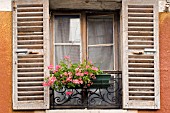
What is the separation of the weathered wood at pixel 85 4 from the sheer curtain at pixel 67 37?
0.84 ft

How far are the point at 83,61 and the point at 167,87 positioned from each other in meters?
1.54

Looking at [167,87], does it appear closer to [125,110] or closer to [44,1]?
[125,110]

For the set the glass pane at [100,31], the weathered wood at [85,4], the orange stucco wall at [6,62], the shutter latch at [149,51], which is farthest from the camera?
the glass pane at [100,31]

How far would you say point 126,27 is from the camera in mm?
10461

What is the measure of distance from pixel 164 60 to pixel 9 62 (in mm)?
2673

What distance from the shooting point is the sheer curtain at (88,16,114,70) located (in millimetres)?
10844

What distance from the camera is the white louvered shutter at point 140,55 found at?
1030 cm

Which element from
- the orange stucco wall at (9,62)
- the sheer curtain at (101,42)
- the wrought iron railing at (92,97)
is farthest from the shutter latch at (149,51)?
the sheer curtain at (101,42)

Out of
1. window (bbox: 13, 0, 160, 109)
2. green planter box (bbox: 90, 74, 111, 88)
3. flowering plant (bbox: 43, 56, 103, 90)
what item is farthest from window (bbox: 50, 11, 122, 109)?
flowering plant (bbox: 43, 56, 103, 90)

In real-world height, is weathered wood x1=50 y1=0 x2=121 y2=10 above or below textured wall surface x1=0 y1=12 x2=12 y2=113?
above

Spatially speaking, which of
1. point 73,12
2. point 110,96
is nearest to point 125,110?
point 110,96

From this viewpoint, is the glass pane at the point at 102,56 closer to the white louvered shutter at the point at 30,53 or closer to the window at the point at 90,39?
the window at the point at 90,39

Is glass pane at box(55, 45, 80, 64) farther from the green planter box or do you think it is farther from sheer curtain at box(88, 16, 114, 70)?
the green planter box

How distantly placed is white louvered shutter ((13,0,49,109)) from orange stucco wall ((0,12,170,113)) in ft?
0.31
